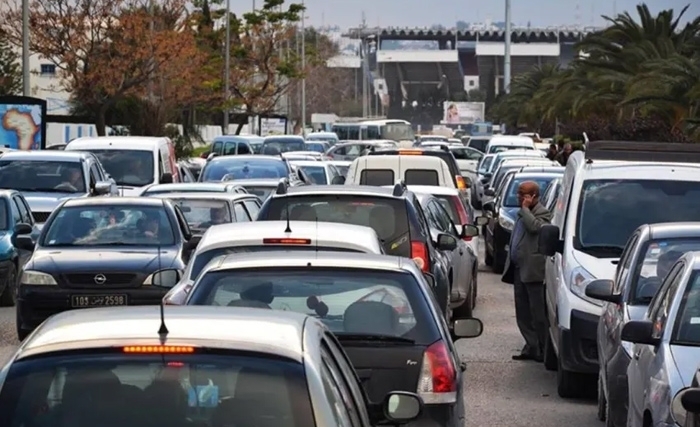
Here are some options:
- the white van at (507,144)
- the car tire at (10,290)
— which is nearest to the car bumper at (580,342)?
the car tire at (10,290)

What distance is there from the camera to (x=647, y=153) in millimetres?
15250

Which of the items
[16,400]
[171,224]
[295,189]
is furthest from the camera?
[171,224]

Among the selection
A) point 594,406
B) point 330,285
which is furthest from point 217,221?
point 330,285

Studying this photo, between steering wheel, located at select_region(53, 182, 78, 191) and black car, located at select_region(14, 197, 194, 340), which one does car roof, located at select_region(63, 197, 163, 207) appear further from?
steering wheel, located at select_region(53, 182, 78, 191)

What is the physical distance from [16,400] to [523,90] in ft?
314

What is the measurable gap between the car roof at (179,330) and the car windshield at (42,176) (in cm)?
1985

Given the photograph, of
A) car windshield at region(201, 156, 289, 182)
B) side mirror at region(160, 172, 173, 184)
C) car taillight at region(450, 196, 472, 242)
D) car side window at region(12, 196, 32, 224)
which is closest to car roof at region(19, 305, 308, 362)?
car taillight at region(450, 196, 472, 242)

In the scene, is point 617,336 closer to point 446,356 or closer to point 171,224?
point 446,356

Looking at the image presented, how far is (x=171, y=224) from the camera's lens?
17.8m

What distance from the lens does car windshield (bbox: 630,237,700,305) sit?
11.2m

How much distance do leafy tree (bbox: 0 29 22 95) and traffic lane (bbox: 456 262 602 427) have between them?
4300 centimetres

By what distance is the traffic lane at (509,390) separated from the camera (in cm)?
1229

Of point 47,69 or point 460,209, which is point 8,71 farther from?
point 460,209

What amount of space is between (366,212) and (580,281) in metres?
1.84
